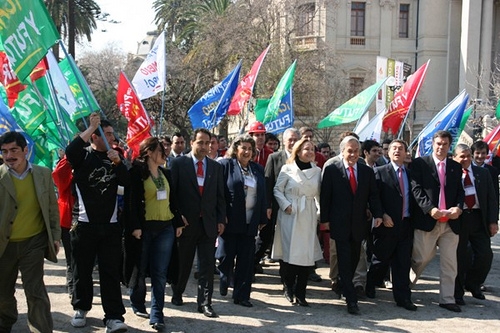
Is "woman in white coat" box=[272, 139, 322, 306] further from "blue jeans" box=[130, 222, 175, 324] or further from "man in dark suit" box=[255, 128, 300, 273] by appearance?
"blue jeans" box=[130, 222, 175, 324]

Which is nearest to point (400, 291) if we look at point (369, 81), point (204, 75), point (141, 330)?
point (141, 330)

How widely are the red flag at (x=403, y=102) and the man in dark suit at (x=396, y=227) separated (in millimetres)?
3195

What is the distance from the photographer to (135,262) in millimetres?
5945

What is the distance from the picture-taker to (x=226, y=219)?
6727 millimetres

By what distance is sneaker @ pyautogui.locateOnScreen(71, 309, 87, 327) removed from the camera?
5.81 m

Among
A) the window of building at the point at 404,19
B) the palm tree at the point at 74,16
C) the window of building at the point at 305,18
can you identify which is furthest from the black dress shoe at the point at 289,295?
the window of building at the point at 404,19

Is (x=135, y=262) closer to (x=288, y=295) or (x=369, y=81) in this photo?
(x=288, y=295)

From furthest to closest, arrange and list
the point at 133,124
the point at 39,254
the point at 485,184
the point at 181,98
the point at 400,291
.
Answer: the point at 181,98
the point at 133,124
the point at 485,184
the point at 400,291
the point at 39,254

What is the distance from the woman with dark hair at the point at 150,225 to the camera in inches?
228

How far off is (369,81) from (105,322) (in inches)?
1459

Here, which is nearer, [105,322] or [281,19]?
[105,322]

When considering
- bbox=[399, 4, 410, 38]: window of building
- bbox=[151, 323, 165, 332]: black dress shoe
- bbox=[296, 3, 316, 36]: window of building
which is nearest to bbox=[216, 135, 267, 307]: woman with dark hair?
bbox=[151, 323, 165, 332]: black dress shoe

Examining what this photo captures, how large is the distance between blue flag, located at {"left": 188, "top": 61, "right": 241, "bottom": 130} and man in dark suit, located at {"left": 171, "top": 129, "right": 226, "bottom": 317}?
377cm

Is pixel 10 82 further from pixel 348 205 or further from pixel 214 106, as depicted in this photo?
pixel 348 205
